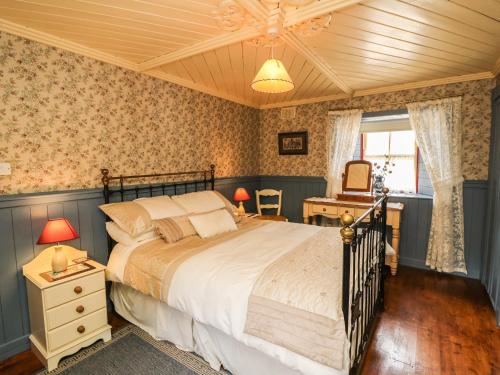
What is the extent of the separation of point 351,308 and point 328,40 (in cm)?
203

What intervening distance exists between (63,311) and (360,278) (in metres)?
2.10

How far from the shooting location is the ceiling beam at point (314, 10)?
5.31ft

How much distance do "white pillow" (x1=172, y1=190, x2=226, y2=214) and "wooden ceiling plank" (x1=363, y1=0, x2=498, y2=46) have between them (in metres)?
2.20

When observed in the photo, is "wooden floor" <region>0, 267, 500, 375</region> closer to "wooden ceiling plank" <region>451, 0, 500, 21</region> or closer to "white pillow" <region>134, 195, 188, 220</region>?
"white pillow" <region>134, 195, 188, 220</region>

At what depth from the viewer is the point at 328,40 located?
2.28 meters

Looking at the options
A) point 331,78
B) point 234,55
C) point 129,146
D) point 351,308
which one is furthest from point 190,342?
point 331,78

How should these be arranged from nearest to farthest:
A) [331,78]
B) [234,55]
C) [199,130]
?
1. [234,55]
2. [331,78]
3. [199,130]

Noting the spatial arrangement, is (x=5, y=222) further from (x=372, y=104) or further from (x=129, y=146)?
(x=372, y=104)

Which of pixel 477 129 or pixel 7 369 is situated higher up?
pixel 477 129

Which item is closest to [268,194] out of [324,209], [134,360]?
[324,209]

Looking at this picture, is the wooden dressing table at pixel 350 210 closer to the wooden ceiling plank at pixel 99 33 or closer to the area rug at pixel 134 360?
the area rug at pixel 134 360

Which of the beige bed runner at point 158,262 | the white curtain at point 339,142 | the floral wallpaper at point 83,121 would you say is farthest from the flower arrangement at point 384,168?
the beige bed runner at point 158,262

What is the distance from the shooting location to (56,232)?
200cm

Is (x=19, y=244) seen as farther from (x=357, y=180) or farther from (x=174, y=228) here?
(x=357, y=180)
